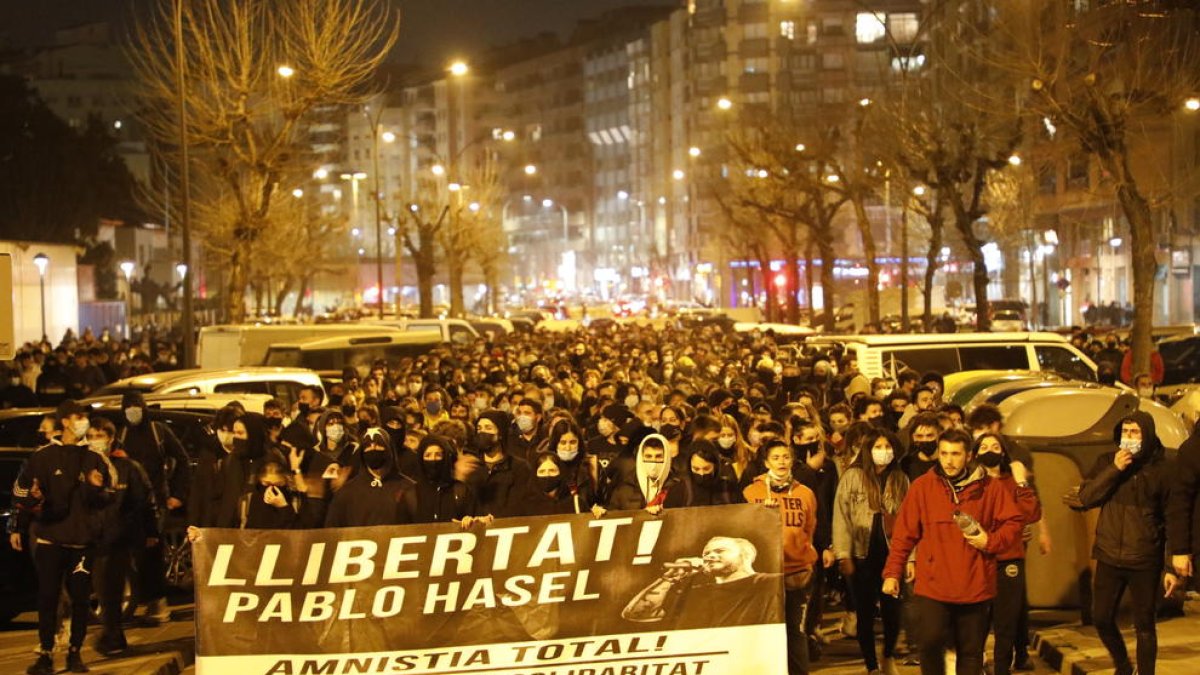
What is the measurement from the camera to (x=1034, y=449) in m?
11.4

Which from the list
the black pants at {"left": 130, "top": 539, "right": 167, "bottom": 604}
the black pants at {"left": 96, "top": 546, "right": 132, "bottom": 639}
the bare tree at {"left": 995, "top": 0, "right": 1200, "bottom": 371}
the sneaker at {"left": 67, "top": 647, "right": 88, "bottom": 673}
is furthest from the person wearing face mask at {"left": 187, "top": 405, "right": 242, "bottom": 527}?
the bare tree at {"left": 995, "top": 0, "right": 1200, "bottom": 371}

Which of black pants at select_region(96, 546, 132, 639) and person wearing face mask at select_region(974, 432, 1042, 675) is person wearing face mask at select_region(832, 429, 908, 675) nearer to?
person wearing face mask at select_region(974, 432, 1042, 675)

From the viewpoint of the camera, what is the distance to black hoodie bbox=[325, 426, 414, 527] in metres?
9.67

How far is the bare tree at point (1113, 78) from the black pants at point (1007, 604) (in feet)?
50.4

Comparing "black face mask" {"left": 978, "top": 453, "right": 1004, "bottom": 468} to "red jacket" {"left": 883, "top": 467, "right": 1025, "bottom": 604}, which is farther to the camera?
"black face mask" {"left": 978, "top": 453, "right": 1004, "bottom": 468}

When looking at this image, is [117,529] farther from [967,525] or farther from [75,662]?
[967,525]

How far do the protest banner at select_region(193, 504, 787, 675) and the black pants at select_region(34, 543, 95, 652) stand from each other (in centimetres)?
230

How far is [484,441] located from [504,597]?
6.44 ft

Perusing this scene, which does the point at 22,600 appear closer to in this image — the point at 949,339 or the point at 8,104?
the point at 949,339

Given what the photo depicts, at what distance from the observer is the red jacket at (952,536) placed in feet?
26.6

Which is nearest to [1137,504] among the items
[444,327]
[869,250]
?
[444,327]

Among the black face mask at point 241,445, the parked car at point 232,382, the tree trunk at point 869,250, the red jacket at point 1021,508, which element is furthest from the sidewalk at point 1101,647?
the tree trunk at point 869,250

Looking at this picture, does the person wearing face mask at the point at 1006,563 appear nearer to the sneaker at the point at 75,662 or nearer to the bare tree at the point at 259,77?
the sneaker at the point at 75,662

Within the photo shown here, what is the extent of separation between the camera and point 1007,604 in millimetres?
8734
